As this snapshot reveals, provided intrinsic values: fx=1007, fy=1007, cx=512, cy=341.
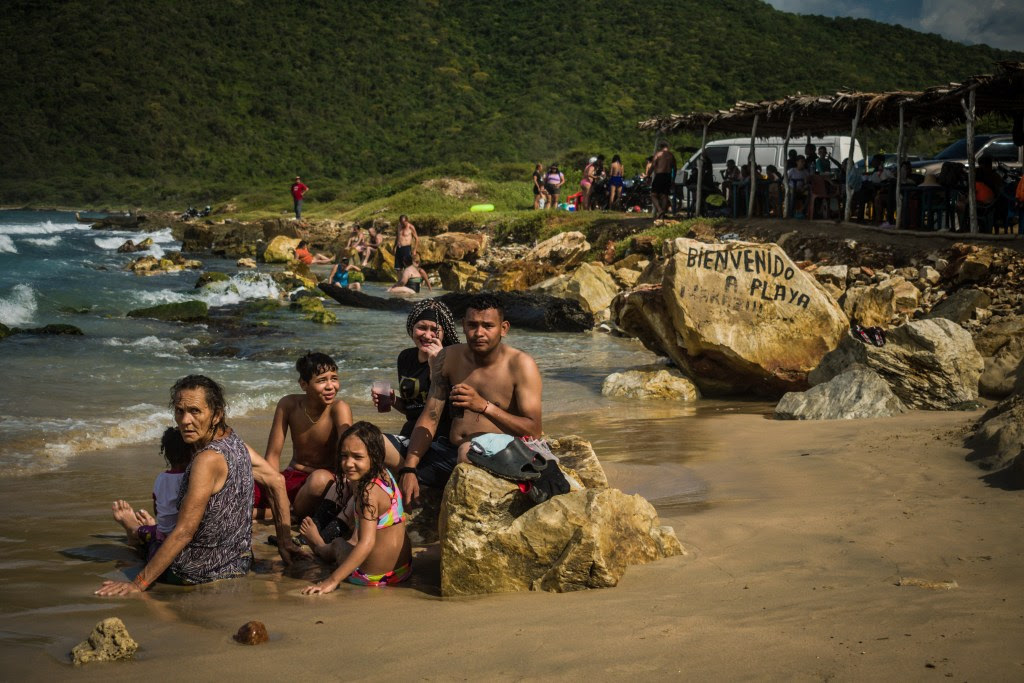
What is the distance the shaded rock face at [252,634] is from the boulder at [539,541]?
891 mm

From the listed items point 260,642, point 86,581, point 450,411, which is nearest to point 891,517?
point 450,411

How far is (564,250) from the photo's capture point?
23.0m

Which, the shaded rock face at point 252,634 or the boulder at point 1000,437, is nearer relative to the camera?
the shaded rock face at point 252,634

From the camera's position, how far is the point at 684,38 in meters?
65.4

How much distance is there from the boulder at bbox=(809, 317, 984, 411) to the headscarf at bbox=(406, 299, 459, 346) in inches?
163

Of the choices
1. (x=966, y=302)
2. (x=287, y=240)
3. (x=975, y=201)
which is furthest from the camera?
(x=287, y=240)

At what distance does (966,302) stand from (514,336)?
21.3 ft

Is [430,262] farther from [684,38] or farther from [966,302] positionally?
[684,38]

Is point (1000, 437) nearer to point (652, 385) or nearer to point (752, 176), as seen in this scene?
point (652, 385)

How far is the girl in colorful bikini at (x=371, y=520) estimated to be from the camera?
448 cm

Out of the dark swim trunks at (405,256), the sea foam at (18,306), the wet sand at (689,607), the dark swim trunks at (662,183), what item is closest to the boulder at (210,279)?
the sea foam at (18,306)

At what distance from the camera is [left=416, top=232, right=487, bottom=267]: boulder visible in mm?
26203

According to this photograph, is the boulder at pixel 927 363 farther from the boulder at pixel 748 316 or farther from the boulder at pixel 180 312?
the boulder at pixel 180 312

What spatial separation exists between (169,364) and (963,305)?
31.6 ft
